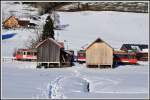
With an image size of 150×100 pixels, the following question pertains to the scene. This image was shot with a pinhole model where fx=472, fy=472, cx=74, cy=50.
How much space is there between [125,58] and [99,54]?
12.6ft

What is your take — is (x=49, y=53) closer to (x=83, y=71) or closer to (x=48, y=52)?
(x=48, y=52)

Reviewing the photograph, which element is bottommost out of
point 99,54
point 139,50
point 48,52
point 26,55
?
point 26,55

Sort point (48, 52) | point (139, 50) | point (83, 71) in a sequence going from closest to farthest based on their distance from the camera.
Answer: point (83, 71) < point (48, 52) < point (139, 50)

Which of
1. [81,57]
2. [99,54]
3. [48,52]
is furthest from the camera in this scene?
[81,57]

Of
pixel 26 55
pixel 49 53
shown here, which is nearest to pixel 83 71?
pixel 49 53

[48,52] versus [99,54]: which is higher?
[48,52]

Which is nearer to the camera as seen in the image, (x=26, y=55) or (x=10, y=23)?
(x=26, y=55)

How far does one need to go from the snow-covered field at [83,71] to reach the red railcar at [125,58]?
1.06m

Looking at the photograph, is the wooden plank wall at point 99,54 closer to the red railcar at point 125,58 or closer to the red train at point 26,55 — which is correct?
the red railcar at point 125,58

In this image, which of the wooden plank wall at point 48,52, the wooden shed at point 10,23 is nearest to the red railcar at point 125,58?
the wooden plank wall at point 48,52

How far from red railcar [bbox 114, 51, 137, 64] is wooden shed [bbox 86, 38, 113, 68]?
9.30ft

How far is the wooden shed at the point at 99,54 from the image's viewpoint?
4069 cm

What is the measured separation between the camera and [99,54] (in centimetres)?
4100

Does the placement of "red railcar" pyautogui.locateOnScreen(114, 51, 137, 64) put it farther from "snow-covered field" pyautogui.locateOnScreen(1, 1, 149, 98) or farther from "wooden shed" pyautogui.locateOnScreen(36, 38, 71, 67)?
"wooden shed" pyautogui.locateOnScreen(36, 38, 71, 67)
